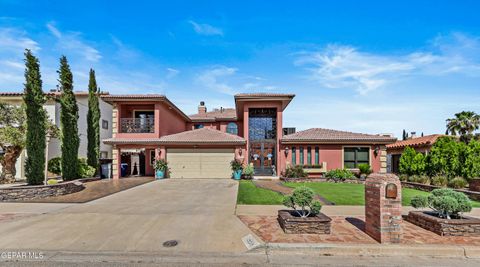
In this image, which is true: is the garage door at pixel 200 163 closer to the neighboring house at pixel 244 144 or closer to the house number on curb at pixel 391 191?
the neighboring house at pixel 244 144

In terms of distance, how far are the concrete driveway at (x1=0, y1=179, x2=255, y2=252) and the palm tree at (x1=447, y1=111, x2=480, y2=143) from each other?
23.6 metres

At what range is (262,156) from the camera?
18312 millimetres

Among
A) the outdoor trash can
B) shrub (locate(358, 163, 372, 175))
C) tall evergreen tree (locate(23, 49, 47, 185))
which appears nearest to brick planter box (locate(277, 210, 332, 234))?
tall evergreen tree (locate(23, 49, 47, 185))

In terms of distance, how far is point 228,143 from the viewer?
666 inches

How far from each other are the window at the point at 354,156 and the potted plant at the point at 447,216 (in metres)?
11.3

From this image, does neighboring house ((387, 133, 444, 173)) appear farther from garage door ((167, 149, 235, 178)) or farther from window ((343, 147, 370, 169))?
garage door ((167, 149, 235, 178))

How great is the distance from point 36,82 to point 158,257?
1103 centimetres

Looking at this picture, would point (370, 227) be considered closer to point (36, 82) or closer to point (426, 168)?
point (426, 168)

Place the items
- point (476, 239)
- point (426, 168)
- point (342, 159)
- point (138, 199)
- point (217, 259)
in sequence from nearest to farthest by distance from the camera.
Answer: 1. point (217, 259)
2. point (476, 239)
3. point (138, 199)
4. point (426, 168)
5. point (342, 159)

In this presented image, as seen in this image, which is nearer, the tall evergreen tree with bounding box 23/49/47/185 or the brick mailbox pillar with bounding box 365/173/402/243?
the brick mailbox pillar with bounding box 365/173/402/243

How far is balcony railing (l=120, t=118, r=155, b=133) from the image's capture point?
1777 cm

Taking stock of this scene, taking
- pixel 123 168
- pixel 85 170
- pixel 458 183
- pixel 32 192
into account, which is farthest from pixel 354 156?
pixel 85 170

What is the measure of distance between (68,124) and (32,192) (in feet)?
18.5

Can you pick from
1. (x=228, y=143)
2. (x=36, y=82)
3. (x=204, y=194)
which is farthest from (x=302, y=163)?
(x=36, y=82)
